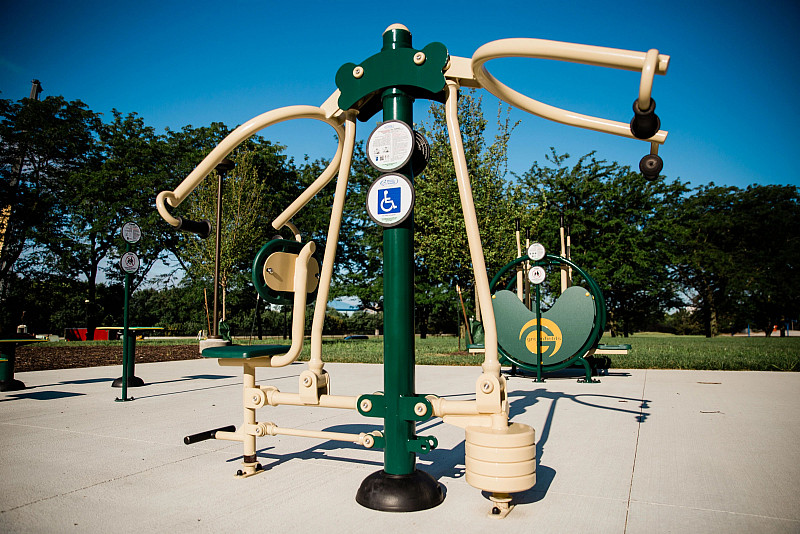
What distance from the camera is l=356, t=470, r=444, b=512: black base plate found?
2850 millimetres

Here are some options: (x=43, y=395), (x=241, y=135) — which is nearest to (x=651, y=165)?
(x=241, y=135)

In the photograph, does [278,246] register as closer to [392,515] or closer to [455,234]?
[392,515]

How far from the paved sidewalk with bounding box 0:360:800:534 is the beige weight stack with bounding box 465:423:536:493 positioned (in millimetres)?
197

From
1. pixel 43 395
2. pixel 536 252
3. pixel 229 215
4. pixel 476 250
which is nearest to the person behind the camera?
pixel 476 250

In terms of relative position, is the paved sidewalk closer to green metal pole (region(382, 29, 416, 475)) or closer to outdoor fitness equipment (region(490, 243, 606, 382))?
green metal pole (region(382, 29, 416, 475))

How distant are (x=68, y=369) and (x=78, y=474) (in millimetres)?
9045

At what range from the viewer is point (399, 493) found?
2.87m

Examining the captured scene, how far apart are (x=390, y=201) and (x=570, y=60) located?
3.96ft

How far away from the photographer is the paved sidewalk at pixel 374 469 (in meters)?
2.71

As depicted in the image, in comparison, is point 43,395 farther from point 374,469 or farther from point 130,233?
point 374,469

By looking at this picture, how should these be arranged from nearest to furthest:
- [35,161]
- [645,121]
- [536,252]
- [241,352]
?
[645,121] < [241,352] < [536,252] < [35,161]

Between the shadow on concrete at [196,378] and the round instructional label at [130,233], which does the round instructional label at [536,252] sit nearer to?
the round instructional label at [130,233]

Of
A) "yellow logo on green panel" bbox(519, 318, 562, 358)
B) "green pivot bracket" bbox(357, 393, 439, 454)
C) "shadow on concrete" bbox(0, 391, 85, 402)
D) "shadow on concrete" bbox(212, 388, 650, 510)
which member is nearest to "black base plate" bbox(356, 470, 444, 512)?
Result: "green pivot bracket" bbox(357, 393, 439, 454)

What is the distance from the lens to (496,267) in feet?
57.9
